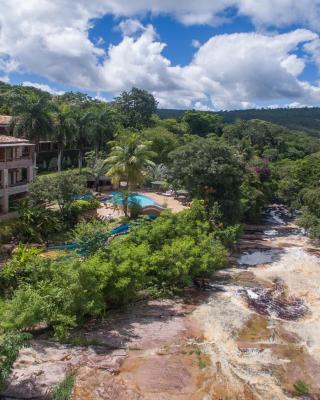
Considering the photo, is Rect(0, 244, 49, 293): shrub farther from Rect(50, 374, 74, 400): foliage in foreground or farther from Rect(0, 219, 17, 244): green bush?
Rect(0, 219, 17, 244): green bush

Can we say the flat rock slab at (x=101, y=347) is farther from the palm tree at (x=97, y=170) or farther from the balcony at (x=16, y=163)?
the palm tree at (x=97, y=170)

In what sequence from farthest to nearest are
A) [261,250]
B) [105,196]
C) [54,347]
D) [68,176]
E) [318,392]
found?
[105,196]
[261,250]
[68,176]
[54,347]
[318,392]

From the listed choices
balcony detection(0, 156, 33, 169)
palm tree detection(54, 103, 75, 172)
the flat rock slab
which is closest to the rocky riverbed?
the flat rock slab

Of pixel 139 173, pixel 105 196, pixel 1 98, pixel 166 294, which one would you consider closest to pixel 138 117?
pixel 1 98

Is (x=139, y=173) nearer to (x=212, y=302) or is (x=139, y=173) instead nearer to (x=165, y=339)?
(x=212, y=302)

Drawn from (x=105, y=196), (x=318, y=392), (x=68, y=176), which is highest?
(x=68, y=176)

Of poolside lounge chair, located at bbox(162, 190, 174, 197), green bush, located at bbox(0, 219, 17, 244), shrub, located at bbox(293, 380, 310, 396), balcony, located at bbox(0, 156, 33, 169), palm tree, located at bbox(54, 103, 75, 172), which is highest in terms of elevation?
palm tree, located at bbox(54, 103, 75, 172)
